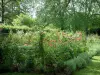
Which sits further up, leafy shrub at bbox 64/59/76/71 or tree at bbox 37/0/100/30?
tree at bbox 37/0/100/30

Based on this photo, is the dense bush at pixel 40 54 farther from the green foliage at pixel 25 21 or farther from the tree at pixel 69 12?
the green foliage at pixel 25 21

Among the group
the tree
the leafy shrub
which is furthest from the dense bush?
the tree

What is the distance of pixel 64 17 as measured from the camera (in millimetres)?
15500

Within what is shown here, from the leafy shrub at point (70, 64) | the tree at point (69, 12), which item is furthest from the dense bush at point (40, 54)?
the tree at point (69, 12)

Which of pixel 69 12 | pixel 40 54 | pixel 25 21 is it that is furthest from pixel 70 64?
pixel 25 21

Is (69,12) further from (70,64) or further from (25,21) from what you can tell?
(25,21)

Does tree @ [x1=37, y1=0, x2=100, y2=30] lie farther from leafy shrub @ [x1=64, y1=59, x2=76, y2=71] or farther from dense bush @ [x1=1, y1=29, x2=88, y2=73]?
leafy shrub @ [x1=64, y1=59, x2=76, y2=71]

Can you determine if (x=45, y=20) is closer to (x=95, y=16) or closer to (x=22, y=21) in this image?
(x=95, y=16)

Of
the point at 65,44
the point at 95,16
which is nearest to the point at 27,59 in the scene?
the point at 65,44

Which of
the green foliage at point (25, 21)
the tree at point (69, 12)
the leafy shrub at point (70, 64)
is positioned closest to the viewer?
the leafy shrub at point (70, 64)

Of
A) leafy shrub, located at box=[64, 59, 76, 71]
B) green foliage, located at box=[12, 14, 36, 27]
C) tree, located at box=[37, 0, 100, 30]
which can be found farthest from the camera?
green foliage, located at box=[12, 14, 36, 27]

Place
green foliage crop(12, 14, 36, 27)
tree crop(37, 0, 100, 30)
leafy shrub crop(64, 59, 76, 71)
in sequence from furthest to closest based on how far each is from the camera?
green foliage crop(12, 14, 36, 27)
tree crop(37, 0, 100, 30)
leafy shrub crop(64, 59, 76, 71)

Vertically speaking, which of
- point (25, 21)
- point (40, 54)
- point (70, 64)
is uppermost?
point (25, 21)

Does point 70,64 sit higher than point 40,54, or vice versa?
point 40,54
